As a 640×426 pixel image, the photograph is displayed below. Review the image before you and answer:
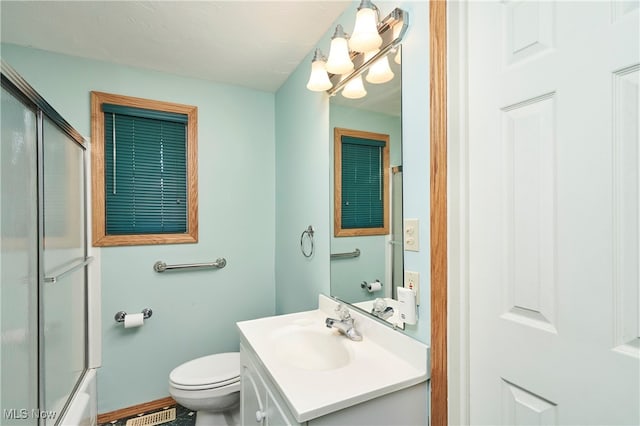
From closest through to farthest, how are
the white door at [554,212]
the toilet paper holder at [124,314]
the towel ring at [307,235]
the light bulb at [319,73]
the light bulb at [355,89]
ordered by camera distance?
the white door at [554,212] → the light bulb at [355,89] → the light bulb at [319,73] → the towel ring at [307,235] → the toilet paper holder at [124,314]

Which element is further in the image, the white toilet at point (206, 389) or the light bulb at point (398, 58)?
the white toilet at point (206, 389)

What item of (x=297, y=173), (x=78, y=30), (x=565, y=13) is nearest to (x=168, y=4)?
(x=78, y=30)

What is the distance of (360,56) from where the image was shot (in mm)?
1366

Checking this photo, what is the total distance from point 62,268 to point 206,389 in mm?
970

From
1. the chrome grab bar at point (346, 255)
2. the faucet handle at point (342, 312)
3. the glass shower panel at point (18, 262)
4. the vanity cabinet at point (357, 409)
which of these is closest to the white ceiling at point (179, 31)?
the glass shower panel at point (18, 262)

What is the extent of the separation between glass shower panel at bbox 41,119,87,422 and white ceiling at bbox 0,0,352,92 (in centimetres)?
62

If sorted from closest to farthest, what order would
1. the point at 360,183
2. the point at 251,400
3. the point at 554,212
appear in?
the point at 554,212
the point at 251,400
the point at 360,183

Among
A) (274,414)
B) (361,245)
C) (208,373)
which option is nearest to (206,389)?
(208,373)

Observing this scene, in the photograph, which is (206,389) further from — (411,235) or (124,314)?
(411,235)

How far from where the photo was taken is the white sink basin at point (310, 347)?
1.27 metres

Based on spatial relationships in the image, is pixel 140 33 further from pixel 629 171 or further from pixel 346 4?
pixel 629 171

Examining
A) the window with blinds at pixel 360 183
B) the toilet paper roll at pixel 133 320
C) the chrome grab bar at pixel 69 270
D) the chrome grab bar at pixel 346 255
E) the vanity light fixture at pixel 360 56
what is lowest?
the toilet paper roll at pixel 133 320

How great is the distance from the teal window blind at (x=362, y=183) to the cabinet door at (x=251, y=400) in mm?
822

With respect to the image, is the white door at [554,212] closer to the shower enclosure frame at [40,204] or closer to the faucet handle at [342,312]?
the faucet handle at [342,312]
